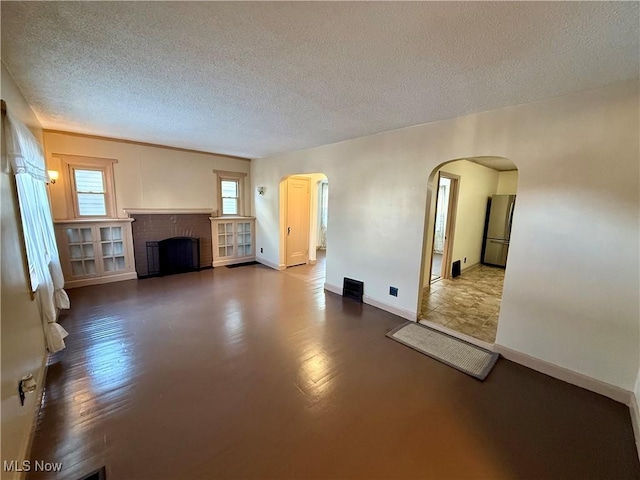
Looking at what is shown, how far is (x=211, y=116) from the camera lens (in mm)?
3088

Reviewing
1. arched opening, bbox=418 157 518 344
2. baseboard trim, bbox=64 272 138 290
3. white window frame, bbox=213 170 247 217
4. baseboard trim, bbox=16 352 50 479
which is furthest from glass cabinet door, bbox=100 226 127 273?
arched opening, bbox=418 157 518 344

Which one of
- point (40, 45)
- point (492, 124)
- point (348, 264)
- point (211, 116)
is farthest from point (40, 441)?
point (492, 124)

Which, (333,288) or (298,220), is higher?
(298,220)

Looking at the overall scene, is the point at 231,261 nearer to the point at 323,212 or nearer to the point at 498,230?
the point at 323,212

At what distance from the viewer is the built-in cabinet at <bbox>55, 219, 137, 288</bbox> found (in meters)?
4.37

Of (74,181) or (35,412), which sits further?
(74,181)

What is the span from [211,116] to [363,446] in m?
3.50

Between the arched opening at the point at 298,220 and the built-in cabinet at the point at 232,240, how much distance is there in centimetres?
111

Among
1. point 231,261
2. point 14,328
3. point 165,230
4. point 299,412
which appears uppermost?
point 165,230

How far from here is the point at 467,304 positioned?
406 centimetres

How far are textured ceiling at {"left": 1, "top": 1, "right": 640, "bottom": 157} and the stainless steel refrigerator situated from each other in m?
4.33

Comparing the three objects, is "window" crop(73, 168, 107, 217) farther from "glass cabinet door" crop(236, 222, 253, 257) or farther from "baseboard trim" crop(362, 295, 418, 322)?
"baseboard trim" crop(362, 295, 418, 322)

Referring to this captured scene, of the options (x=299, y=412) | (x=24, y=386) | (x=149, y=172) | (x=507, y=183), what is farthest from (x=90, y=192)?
(x=507, y=183)

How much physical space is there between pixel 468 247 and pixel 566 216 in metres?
3.88
